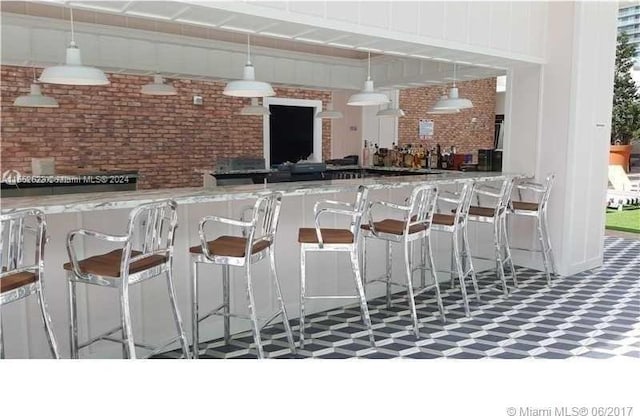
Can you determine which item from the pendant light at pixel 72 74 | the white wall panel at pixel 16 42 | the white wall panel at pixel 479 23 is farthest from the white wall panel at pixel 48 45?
the white wall panel at pixel 479 23

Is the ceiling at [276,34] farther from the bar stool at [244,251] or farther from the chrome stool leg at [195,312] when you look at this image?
the chrome stool leg at [195,312]

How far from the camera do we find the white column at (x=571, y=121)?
190 inches

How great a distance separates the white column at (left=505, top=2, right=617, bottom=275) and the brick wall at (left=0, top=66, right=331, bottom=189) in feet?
14.8

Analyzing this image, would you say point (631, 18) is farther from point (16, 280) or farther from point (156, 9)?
point (16, 280)

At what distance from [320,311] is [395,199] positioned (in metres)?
1.20

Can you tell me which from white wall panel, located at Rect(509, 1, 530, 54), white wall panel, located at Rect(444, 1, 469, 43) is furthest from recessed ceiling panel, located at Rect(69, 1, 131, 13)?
white wall panel, located at Rect(509, 1, 530, 54)

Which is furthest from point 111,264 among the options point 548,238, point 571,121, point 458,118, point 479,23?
point 458,118

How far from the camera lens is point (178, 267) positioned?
10.6 ft

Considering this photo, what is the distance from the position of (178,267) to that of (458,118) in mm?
9722

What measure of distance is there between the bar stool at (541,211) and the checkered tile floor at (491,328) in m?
0.32

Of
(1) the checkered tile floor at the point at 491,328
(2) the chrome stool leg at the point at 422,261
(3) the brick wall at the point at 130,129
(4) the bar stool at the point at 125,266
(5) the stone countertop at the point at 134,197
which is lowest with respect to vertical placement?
(1) the checkered tile floor at the point at 491,328

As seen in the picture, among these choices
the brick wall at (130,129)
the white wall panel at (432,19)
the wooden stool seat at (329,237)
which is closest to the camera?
the wooden stool seat at (329,237)

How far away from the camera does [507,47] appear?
4.60 m
